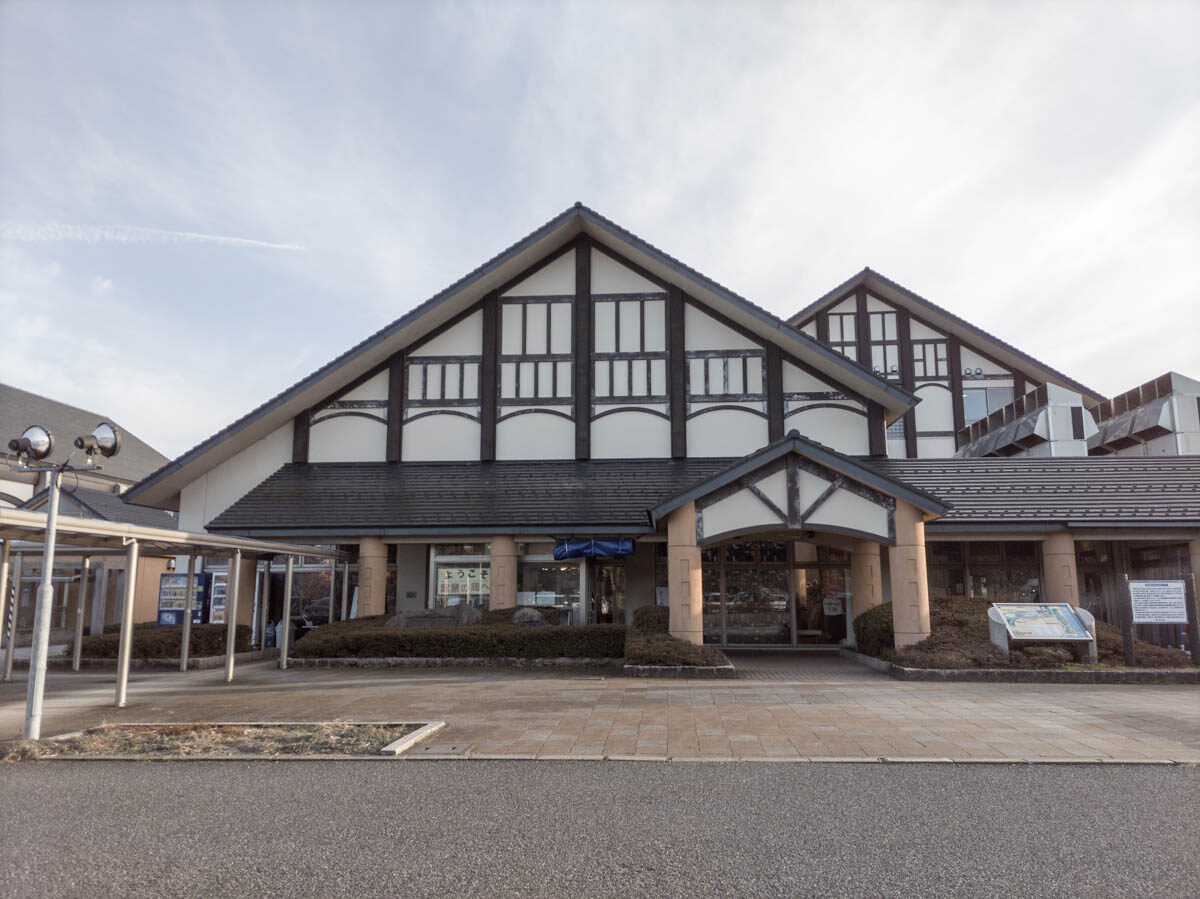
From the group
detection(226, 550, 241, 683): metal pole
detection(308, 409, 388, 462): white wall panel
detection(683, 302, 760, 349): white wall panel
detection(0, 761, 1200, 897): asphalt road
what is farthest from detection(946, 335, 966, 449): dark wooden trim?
detection(226, 550, 241, 683): metal pole

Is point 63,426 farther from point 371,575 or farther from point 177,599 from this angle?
point 371,575

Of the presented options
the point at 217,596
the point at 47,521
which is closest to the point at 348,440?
the point at 217,596

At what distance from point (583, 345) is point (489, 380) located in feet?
8.38

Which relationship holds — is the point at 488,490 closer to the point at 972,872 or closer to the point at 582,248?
the point at 582,248

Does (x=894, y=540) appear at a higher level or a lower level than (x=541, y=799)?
higher

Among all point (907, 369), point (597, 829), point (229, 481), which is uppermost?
point (907, 369)

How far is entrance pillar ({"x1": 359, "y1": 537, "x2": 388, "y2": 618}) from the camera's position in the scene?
1825 cm

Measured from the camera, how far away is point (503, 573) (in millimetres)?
18031

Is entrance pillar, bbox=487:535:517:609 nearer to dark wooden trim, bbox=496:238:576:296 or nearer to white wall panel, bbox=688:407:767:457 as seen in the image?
white wall panel, bbox=688:407:767:457

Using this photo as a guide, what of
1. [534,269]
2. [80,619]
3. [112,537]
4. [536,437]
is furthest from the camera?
[534,269]

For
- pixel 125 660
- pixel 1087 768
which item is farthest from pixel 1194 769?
pixel 125 660

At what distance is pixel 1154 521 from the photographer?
15.9 meters

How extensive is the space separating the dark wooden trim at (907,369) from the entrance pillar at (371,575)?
1836 centimetres

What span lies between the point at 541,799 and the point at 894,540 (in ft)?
31.9
